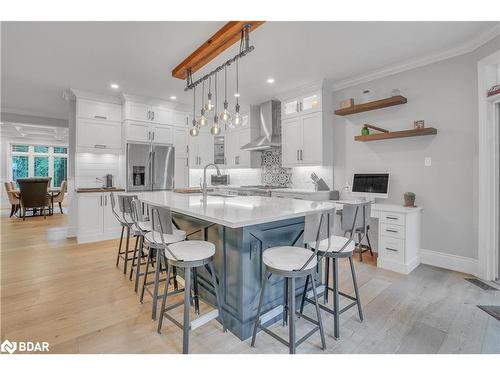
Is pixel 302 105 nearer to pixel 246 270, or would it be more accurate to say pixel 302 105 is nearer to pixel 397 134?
pixel 397 134

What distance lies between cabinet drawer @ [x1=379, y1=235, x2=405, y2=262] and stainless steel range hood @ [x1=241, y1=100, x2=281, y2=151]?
273 centimetres

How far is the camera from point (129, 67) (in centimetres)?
364

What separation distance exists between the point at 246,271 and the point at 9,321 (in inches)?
77.8

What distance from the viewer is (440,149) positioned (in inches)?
128

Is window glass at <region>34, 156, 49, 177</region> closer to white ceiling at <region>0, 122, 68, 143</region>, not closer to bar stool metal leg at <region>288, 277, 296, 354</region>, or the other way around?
white ceiling at <region>0, 122, 68, 143</region>

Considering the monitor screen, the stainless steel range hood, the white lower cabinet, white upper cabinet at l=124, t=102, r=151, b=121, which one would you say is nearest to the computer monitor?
the monitor screen

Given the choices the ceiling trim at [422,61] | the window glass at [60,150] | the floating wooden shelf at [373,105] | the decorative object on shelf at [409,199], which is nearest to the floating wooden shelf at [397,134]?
the floating wooden shelf at [373,105]

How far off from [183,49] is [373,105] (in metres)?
2.69

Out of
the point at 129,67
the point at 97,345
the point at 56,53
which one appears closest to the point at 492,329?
the point at 97,345

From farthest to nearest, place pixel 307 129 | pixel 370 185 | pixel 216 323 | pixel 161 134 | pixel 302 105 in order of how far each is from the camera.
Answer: pixel 161 134, pixel 302 105, pixel 307 129, pixel 370 185, pixel 216 323

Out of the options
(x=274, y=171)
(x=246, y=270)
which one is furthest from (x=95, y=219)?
(x=246, y=270)

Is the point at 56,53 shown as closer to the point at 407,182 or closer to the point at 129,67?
the point at 129,67

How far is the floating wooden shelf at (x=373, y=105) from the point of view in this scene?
3.46m
